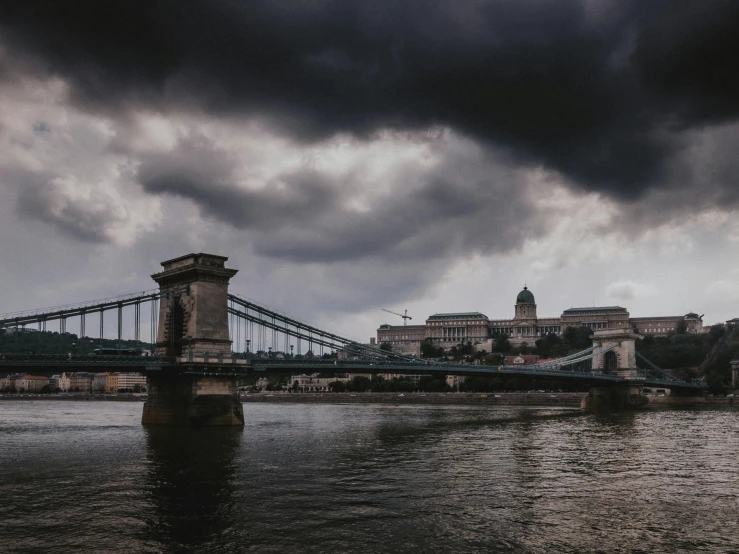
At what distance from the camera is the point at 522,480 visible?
94.6ft

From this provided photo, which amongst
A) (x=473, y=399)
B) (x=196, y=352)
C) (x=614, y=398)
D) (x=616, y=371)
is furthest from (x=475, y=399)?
(x=196, y=352)

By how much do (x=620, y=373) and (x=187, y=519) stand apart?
9818cm

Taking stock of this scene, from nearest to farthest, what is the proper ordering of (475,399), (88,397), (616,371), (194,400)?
(194,400) → (616,371) → (475,399) → (88,397)

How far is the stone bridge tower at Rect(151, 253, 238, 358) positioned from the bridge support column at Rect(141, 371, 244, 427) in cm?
178

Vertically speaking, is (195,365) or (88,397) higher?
(195,365)

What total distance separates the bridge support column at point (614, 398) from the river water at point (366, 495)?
57.3m

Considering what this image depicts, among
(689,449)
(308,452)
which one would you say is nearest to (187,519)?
(308,452)

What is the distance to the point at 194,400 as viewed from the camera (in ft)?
160

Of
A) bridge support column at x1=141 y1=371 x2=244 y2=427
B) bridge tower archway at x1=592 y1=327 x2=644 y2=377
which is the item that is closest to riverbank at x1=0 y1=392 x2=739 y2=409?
bridge tower archway at x1=592 y1=327 x2=644 y2=377

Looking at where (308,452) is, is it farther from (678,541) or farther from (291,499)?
(678,541)

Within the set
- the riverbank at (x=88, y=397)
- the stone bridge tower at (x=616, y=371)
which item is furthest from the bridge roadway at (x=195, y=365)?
the riverbank at (x=88, y=397)

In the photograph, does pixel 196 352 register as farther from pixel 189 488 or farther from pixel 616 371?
pixel 616 371

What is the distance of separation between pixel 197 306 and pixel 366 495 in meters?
27.7

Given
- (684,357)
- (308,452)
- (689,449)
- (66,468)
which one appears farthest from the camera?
(684,357)
